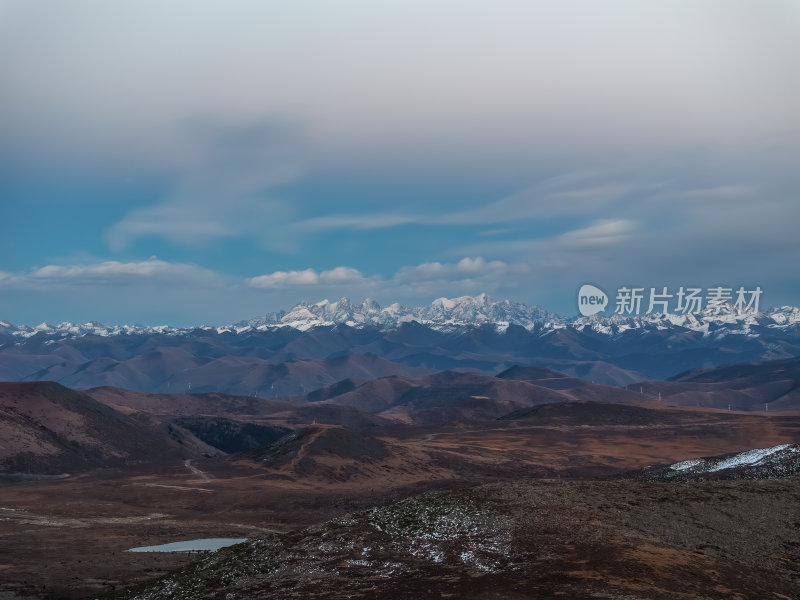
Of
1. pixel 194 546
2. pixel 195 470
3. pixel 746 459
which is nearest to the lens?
pixel 194 546

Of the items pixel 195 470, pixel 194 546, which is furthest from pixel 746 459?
pixel 195 470

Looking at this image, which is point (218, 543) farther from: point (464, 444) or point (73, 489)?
point (464, 444)

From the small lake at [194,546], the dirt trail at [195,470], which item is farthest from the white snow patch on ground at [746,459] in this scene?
the dirt trail at [195,470]

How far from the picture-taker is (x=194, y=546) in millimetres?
70500

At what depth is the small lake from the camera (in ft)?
221

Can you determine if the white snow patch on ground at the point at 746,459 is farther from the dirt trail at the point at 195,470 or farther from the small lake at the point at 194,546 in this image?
the dirt trail at the point at 195,470

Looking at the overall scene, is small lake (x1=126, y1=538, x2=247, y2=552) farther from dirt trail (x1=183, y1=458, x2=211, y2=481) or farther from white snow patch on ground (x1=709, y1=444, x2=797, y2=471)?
white snow patch on ground (x1=709, y1=444, x2=797, y2=471)

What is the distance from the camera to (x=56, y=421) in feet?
552

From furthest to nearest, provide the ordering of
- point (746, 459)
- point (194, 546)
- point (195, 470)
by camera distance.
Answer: point (195, 470), point (746, 459), point (194, 546)

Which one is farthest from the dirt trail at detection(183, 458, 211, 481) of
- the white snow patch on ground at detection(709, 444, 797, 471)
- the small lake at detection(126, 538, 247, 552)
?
the white snow patch on ground at detection(709, 444, 797, 471)

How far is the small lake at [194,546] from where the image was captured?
6744cm

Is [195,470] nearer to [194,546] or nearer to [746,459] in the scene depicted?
[194,546]

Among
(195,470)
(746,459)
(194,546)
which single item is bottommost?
(195,470)

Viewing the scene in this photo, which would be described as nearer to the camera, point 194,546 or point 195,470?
point 194,546
